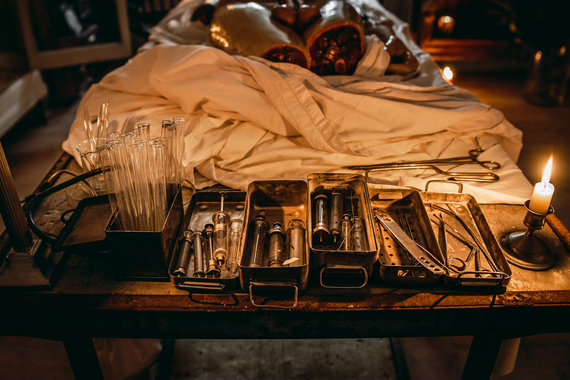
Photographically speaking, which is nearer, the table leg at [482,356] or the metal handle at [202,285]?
the metal handle at [202,285]

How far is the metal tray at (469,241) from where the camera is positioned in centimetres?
95

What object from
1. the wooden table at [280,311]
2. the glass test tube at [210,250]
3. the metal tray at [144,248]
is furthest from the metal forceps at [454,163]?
the metal tray at [144,248]

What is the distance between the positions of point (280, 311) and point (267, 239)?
0.64ft

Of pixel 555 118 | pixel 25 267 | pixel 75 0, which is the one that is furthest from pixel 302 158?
pixel 75 0

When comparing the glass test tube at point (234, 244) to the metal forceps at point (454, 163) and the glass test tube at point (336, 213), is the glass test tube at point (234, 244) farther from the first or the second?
the metal forceps at point (454, 163)

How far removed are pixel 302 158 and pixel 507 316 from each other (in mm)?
745

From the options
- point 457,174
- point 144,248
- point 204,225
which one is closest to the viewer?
point 144,248

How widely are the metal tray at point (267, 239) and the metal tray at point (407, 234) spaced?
7.5 inches

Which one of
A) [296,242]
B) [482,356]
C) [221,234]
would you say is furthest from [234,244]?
[482,356]

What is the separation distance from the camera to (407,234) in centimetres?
110

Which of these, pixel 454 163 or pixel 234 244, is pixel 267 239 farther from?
pixel 454 163

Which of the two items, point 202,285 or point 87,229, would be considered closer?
point 202,285

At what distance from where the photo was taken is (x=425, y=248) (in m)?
1.05

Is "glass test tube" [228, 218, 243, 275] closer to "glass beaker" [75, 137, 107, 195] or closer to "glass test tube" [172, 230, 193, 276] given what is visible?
"glass test tube" [172, 230, 193, 276]
